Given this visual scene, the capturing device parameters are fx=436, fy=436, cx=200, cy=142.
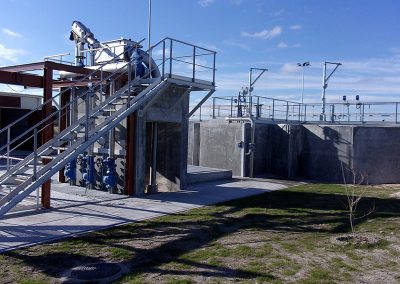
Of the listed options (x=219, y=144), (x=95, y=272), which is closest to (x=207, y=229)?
(x=95, y=272)

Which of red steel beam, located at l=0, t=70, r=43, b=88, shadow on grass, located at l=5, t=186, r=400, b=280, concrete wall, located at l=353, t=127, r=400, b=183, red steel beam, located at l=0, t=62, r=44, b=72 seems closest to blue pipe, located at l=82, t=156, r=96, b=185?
red steel beam, located at l=0, t=70, r=43, b=88

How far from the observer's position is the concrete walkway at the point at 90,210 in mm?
8500

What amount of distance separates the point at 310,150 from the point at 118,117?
12.5 m

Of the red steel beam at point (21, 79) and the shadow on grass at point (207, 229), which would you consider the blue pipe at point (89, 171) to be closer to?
the red steel beam at point (21, 79)

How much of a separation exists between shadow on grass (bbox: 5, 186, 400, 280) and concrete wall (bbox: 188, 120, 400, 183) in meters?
5.37

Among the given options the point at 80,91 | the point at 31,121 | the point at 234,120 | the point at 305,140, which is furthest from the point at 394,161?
the point at 31,121

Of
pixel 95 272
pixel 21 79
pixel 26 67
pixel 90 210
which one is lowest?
pixel 95 272

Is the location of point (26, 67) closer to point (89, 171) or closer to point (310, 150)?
point (89, 171)

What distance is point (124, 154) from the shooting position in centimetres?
1326

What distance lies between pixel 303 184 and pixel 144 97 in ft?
30.3

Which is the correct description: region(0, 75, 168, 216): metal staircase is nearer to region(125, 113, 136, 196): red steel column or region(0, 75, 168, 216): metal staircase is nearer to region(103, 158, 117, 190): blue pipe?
region(125, 113, 136, 196): red steel column

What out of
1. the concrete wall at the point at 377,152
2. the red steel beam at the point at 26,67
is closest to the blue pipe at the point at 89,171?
the red steel beam at the point at 26,67

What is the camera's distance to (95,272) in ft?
20.7

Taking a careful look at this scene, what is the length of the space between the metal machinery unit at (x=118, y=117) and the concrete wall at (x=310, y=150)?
638 cm
